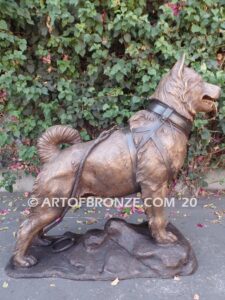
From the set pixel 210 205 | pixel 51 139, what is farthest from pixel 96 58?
pixel 210 205

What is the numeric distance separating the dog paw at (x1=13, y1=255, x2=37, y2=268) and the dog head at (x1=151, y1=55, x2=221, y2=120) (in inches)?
56.4

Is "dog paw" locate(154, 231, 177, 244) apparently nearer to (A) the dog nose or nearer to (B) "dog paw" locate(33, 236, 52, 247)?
(B) "dog paw" locate(33, 236, 52, 247)

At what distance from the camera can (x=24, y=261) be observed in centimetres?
272

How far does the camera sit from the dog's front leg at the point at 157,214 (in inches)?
103

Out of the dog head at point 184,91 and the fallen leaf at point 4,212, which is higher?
the dog head at point 184,91

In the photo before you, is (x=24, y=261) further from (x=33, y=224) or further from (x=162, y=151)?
(x=162, y=151)

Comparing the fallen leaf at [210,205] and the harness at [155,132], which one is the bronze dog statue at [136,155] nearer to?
the harness at [155,132]

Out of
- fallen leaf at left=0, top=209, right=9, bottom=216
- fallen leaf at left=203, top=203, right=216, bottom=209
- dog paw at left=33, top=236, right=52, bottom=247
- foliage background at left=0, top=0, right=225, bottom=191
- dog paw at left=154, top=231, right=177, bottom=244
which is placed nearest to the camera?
dog paw at left=154, top=231, right=177, bottom=244

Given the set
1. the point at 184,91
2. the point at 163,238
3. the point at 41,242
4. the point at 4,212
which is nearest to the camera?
the point at 184,91

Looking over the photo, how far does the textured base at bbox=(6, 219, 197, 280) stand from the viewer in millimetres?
2656

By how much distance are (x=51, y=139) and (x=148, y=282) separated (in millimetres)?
1166

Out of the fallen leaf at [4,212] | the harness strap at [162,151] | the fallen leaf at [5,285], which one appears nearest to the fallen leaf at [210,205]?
the harness strap at [162,151]

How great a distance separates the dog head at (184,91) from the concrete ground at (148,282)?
110 cm

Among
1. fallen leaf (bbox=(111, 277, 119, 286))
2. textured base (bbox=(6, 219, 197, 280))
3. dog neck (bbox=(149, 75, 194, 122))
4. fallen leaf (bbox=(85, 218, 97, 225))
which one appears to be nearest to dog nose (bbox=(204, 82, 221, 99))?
dog neck (bbox=(149, 75, 194, 122))
